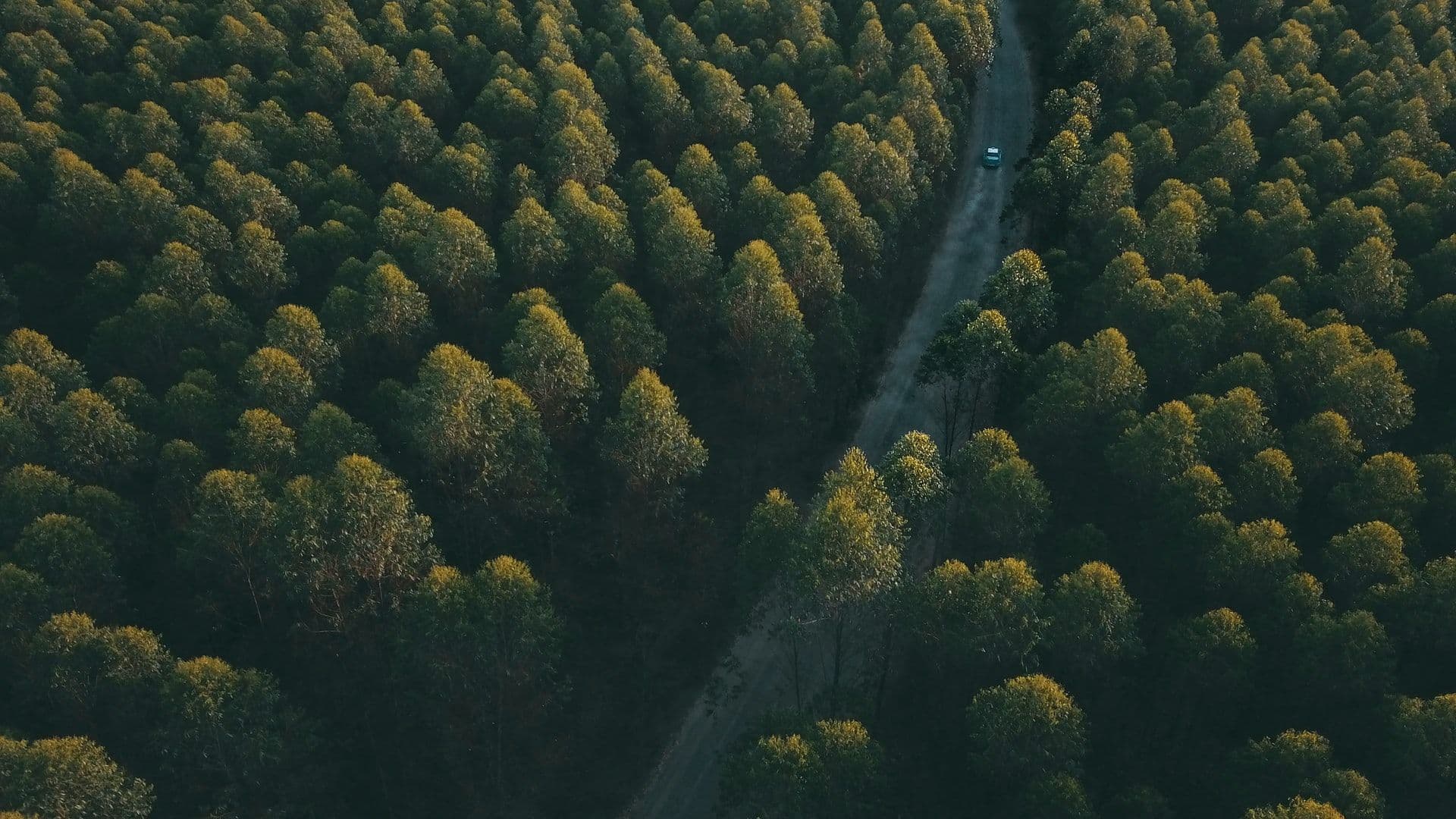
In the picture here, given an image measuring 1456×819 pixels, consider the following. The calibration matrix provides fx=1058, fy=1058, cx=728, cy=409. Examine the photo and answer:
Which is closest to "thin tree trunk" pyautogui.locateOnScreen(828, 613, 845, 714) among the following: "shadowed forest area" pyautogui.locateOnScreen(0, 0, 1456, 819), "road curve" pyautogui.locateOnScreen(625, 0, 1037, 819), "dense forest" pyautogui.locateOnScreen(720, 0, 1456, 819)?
"shadowed forest area" pyautogui.locateOnScreen(0, 0, 1456, 819)

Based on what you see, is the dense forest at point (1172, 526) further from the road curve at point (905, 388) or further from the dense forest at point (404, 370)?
the dense forest at point (404, 370)

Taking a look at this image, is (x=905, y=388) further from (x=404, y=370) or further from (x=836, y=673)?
(x=404, y=370)

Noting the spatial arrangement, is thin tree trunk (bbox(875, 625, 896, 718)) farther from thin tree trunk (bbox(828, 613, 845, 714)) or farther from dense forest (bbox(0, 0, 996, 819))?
dense forest (bbox(0, 0, 996, 819))

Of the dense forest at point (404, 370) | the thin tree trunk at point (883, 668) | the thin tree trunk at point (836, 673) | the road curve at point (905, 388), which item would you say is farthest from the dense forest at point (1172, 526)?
the dense forest at point (404, 370)

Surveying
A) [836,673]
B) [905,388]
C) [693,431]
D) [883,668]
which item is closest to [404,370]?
[693,431]

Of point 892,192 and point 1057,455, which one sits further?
point 892,192

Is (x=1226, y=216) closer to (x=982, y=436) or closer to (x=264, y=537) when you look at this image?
(x=982, y=436)

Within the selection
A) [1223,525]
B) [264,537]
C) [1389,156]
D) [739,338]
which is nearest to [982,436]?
[1223,525]
